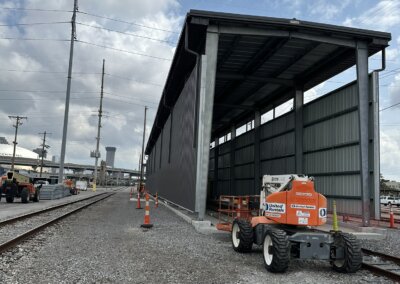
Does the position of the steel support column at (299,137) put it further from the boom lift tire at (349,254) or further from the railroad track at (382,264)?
the boom lift tire at (349,254)

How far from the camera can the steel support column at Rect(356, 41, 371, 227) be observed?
16.0 m

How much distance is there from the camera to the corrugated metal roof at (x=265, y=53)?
16297 millimetres

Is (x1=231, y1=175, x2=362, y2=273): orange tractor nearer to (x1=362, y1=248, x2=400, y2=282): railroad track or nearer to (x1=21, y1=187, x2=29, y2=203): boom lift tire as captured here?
(x1=362, y1=248, x2=400, y2=282): railroad track

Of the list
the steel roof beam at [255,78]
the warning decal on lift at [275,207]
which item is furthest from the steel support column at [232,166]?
the warning decal on lift at [275,207]

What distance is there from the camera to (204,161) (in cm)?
1602

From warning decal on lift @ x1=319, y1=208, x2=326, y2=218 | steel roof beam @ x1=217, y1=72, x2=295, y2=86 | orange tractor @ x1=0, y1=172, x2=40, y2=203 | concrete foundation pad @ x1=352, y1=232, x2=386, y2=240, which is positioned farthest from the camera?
orange tractor @ x1=0, y1=172, x2=40, y2=203

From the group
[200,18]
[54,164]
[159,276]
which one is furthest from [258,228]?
[54,164]

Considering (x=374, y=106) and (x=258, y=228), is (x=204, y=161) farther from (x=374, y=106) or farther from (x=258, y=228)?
(x=374, y=106)

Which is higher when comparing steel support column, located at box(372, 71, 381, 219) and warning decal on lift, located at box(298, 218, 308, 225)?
steel support column, located at box(372, 71, 381, 219)

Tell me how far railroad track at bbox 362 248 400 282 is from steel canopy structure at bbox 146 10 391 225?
5.13 m

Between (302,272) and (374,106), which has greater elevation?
(374,106)

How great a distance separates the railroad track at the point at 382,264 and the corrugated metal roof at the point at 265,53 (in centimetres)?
941

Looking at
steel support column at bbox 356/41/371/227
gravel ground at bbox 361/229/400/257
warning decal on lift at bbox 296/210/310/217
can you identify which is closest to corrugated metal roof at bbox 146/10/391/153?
steel support column at bbox 356/41/371/227

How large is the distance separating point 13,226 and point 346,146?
14.3 metres
